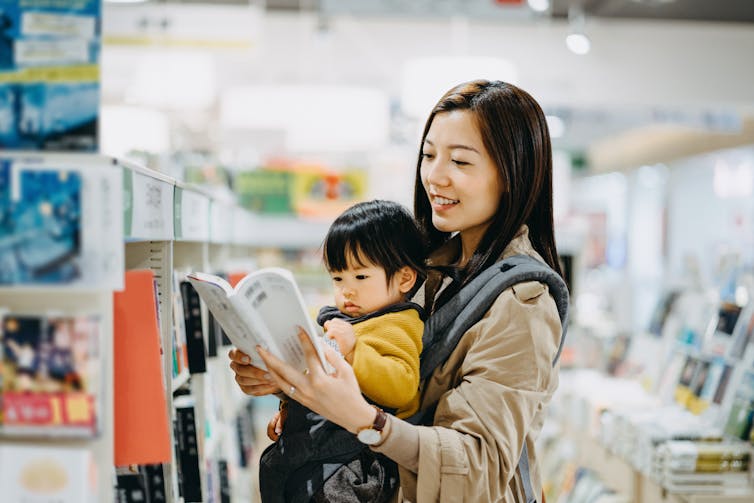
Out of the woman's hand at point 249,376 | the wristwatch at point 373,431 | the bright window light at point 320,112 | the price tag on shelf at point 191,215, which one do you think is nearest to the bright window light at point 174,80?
the bright window light at point 320,112

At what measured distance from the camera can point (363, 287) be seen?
1.88m

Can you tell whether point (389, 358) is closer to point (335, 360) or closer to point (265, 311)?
point (335, 360)

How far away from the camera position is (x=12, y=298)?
1394 mm

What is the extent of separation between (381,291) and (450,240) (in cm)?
36

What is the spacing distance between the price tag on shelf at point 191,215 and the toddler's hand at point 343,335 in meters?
0.70

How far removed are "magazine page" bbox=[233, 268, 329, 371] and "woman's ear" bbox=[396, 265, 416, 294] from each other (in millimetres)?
410

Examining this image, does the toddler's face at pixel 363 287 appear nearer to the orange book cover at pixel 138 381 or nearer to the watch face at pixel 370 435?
the watch face at pixel 370 435

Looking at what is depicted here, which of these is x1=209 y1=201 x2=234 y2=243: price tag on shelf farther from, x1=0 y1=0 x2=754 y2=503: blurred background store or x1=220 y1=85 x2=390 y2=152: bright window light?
x1=220 y1=85 x2=390 y2=152: bright window light

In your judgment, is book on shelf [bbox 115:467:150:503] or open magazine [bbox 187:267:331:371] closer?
open magazine [bbox 187:267:331:371]

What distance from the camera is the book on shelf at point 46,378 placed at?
1335 mm

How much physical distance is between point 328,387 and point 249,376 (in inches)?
11.0

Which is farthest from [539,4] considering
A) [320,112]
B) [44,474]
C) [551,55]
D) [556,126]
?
[556,126]

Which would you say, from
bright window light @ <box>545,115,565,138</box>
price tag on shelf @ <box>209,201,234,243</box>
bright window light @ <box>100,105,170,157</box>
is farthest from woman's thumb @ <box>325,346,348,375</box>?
bright window light @ <box>545,115,565,138</box>

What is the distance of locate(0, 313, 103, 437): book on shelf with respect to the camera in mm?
1335
